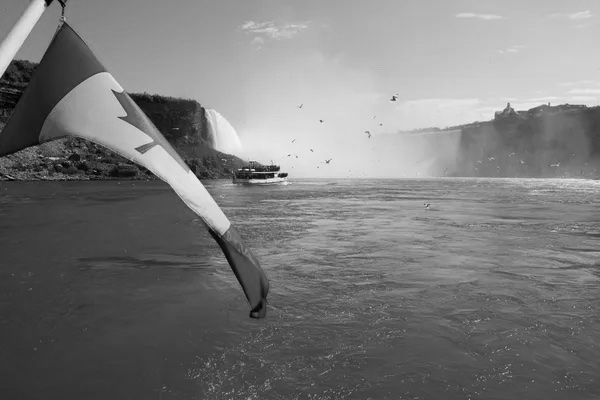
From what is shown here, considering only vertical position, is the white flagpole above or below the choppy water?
above

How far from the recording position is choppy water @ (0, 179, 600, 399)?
5.21 meters

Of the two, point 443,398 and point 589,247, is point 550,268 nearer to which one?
point 589,247

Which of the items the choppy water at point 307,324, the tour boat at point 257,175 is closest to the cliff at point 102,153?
the tour boat at point 257,175

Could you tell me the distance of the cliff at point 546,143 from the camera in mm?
163625

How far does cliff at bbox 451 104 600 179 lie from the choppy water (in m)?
183

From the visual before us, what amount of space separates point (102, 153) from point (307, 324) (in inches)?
4630

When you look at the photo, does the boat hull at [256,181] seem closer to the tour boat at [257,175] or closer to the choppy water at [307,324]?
the tour boat at [257,175]

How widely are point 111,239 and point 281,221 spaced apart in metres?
9.63

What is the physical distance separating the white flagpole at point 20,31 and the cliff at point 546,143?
19405 centimetres

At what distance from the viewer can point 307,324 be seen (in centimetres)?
731

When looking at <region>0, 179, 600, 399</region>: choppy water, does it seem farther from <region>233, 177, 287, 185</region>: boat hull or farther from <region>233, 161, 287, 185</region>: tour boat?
<region>233, 161, 287, 185</region>: tour boat

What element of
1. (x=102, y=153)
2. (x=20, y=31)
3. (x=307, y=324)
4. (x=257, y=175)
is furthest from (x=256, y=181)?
(x=20, y=31)

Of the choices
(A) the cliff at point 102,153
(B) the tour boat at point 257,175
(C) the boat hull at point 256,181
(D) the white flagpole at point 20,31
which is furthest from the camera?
(A) the cliff at point 102,153

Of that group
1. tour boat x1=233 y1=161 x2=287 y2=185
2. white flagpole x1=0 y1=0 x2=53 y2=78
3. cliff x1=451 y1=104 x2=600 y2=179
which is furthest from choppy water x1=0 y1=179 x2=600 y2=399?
cliff x1=451 y1=104 x2=600 y2=179
